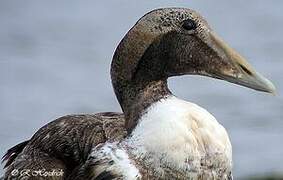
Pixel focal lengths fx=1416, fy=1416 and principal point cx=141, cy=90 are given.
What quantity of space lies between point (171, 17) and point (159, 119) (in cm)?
67

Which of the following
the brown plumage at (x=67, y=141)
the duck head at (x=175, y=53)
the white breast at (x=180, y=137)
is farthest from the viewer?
the brown plumage at (x=67, y=141)

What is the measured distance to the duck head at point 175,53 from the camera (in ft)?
30.1

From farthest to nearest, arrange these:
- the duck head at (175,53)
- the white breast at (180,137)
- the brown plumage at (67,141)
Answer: the brown plumage at (67,141) < the duck head at (175,53) < the white breast at (180,137)

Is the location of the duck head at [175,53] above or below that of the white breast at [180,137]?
above

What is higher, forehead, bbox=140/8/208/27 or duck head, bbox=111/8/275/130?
forehead, bbox=140/8/208/27

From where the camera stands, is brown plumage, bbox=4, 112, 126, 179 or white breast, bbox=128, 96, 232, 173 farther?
brown plumage, bbox=4, 112, 126, 179

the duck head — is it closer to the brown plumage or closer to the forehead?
the forehead

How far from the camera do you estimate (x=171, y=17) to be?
920 cm

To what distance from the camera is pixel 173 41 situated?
363 inches

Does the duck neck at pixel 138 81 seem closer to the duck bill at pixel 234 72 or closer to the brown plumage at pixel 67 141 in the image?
the brown plumage at pixel 67 141

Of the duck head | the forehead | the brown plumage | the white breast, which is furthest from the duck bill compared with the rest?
the brown plumage

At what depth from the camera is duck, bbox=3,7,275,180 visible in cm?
905

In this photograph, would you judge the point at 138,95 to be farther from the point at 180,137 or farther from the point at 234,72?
the point at 234,72

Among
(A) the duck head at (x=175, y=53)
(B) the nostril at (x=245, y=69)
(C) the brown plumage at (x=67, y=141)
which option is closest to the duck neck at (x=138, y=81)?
(A) the duck head at (x=175, y=53)
